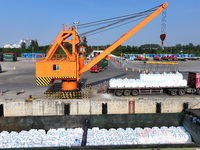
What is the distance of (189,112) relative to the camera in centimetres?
1414

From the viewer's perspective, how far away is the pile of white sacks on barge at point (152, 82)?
58.4 ft

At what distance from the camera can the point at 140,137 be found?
39.8 ft

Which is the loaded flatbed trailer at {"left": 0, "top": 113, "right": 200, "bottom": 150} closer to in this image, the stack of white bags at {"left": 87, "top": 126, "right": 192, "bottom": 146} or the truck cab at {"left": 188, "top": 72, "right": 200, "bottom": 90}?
the stack of white bags at {"left": 87, "top": 126, "right": 192, "bottom": 146}

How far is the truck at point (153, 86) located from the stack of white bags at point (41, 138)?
260 inches

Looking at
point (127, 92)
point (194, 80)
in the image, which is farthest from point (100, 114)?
point (194, 80)

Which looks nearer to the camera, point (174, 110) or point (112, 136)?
point (112, 136)

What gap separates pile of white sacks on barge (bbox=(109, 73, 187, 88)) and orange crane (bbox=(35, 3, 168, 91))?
3.57 meters

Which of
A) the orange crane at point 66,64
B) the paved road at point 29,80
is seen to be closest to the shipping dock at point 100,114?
the orange crane at point 66,64

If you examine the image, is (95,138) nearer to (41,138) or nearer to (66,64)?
(41,138)

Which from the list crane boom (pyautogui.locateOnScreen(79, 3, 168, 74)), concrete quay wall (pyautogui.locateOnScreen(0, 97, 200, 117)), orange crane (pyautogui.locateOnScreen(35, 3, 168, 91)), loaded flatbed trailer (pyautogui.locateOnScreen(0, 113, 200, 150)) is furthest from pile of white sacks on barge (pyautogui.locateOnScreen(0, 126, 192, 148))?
crane boom (pyautogui.locateOnScreen(79, 3, 168, 74))

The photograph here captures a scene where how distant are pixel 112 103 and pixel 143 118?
298 cm

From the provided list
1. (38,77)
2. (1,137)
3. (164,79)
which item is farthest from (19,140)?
(164,79)

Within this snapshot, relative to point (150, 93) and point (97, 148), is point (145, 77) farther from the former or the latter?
point (97, 148)

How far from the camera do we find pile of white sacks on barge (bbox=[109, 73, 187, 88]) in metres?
17.8
